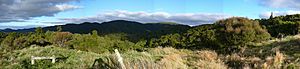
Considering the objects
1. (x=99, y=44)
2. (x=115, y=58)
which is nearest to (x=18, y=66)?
(x=115, y=58)

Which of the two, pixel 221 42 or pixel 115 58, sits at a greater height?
pixel 115 58

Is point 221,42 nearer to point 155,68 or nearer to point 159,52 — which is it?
point 159,52

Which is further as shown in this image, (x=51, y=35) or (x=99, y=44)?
(x=51, y=35)

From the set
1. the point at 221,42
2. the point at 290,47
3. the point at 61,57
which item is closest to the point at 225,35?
the point at 221,42

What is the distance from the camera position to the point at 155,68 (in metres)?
5.93

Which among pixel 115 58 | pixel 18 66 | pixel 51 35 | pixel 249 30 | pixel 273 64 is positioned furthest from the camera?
pixel 51 35

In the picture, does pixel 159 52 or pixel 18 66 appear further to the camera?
pixel 159 52

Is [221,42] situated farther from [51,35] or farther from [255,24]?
[51,35]

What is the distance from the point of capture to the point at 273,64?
30.7 feet

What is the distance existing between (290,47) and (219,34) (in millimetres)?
8180

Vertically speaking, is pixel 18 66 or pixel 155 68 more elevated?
pixel 155 68

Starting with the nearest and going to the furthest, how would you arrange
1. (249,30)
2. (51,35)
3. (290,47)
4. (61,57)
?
1. (61,57)
2. (290,47)
3. (249,30)
4. (51,35)

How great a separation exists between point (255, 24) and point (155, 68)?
83.3ft

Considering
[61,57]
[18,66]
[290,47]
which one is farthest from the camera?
[290,47]
